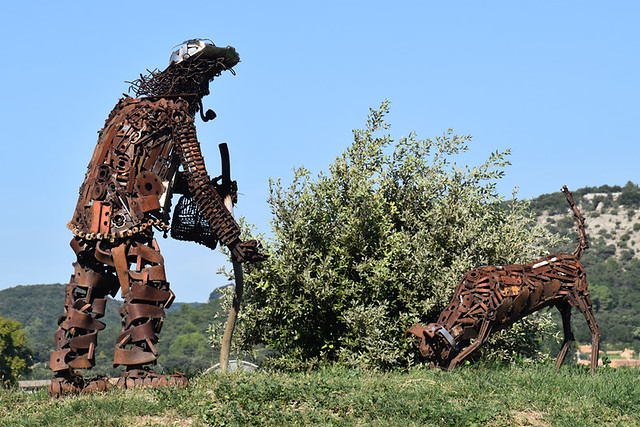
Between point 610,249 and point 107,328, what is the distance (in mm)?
44965

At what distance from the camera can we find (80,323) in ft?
33.4

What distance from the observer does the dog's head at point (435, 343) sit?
10938 mm

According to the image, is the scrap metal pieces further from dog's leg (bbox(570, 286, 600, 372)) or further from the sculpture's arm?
dog's leg (bbox(570, 286, 600, 372))

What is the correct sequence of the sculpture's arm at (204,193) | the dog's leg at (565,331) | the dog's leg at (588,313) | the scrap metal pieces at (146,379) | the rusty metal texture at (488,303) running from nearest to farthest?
the scrap metal pieces at (146,379)
the sculpture's arm at (204,193)
the rusty metal texture at (488,303)
the dog's leg at (588,313)
the dog's leg at (565,331)

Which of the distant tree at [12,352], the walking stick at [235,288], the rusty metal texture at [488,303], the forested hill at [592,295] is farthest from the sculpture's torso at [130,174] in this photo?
the distant tree at [12,352]

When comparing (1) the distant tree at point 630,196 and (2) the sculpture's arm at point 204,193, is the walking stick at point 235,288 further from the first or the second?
(1) the distant tree at point 630,196

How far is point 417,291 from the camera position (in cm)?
1429

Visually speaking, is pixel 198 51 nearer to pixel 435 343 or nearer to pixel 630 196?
pixel 435 343

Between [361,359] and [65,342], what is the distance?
5210mm

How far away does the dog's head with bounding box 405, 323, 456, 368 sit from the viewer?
35.9 feet

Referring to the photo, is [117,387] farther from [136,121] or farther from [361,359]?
[361,359]

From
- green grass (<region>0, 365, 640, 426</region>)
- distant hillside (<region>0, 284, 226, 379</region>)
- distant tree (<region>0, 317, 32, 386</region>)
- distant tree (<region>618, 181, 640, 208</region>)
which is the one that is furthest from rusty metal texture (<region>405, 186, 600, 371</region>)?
distant tree (<region>618, 181, 640, 208</region>)

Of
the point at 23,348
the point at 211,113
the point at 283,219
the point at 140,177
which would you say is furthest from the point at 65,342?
the point at 23,348

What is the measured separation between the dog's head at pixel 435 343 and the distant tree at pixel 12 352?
3007cm
